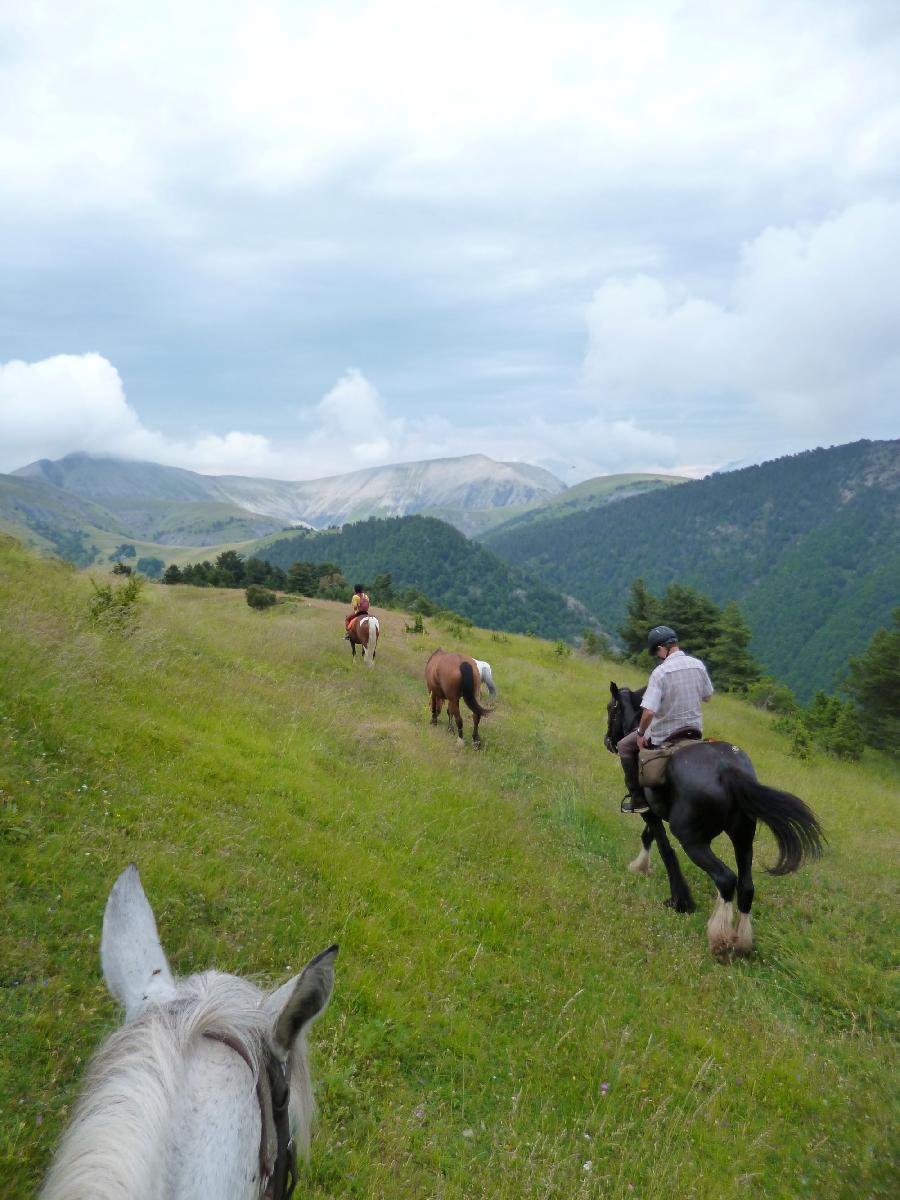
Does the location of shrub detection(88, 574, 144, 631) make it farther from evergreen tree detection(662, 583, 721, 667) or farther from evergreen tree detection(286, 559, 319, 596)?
evergreen tree detection(662, 583, 721, 667)

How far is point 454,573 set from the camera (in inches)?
6983

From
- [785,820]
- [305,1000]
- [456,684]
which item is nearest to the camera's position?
[305,1000]

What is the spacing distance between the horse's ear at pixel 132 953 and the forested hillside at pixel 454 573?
150251 mm

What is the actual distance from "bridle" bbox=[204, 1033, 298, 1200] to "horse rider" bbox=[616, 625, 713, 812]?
20.5 ft

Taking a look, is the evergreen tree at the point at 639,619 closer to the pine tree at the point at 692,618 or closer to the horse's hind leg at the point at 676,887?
the pine tree at the point at 692,618

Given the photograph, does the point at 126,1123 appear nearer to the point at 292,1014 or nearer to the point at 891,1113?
the point at 292,1014

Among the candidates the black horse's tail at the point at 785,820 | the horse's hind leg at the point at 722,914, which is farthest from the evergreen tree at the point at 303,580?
the black horse's tail at the point at 785,820

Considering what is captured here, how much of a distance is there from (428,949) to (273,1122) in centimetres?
380

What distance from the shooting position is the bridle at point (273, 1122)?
1572 millimetres

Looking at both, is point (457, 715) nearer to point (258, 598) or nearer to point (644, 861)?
point (644, 861)

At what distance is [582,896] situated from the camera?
22.7 feet

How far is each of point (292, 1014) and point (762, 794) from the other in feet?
19.8

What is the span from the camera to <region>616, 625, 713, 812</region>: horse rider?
24.2 ft

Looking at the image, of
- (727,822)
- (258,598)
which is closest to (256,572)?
(258,598)
